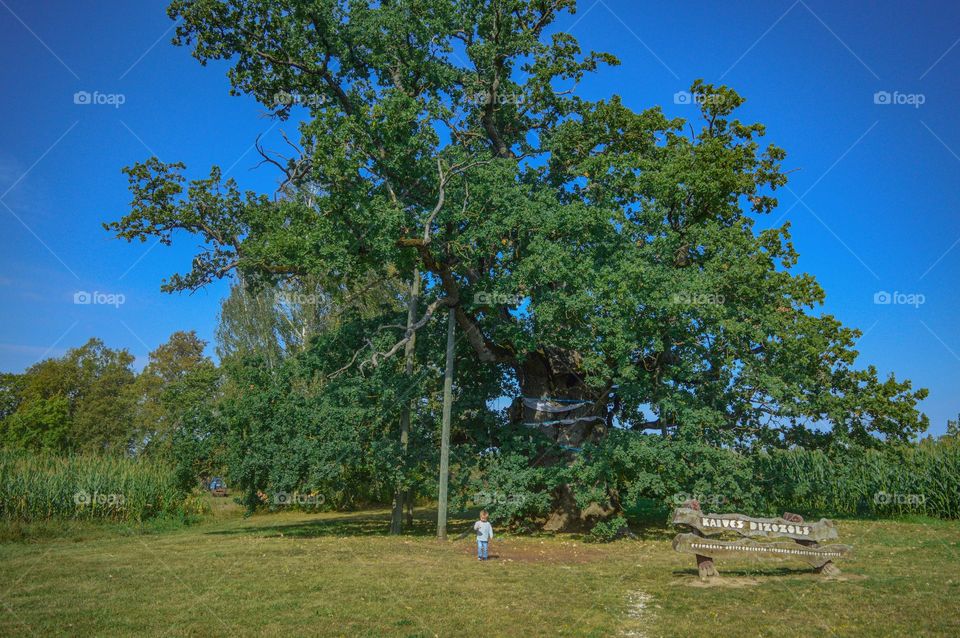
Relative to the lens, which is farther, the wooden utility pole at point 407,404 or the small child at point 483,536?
the wooden utility pole at point 407,404

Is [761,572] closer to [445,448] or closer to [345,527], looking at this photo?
[445,448]

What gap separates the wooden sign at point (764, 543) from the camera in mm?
11508

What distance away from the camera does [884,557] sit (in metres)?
13.9

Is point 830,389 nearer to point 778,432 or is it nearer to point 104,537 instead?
point 778,432

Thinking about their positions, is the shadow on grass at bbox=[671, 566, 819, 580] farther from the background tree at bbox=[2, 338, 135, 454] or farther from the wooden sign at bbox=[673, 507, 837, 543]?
the background tree at bbox=[2, 338, 135, 454]

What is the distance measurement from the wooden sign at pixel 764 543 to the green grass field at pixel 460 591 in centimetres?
40

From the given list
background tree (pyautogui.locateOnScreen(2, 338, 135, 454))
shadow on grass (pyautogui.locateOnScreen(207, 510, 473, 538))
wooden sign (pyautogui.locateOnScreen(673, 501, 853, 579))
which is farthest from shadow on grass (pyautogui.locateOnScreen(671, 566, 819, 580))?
background tree (pyautogui.locateOnScreen(2, 338, 135, 454))

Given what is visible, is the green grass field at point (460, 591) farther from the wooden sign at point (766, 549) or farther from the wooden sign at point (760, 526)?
the wooden sign at point (760, 526)

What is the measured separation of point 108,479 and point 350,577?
15.8 m

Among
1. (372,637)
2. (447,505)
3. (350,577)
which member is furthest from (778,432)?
(372,637)

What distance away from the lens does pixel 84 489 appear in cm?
2266

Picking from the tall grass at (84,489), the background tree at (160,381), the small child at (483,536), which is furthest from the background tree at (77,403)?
the small child at (483,536)

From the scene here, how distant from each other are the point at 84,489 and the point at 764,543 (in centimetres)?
2232

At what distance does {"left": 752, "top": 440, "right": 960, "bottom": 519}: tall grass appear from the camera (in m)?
21.5
